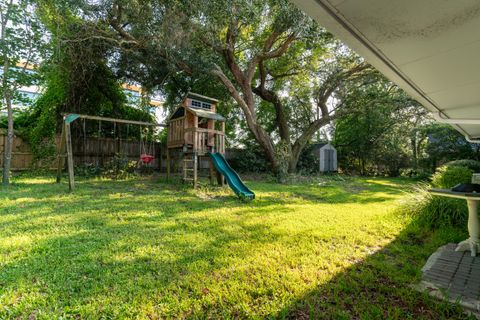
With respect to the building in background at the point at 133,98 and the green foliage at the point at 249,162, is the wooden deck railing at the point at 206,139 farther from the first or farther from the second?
the green foliage at the point at 249,162

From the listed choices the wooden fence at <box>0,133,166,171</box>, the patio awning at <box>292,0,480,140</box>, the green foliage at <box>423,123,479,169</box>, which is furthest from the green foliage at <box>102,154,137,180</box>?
the green foliage at <box>423,123,479,169</box>

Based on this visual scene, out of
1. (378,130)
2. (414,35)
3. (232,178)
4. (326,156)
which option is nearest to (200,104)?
(232,178)

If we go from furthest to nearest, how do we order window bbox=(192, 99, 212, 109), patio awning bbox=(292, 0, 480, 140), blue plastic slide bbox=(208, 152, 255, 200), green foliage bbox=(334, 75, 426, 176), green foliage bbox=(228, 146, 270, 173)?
green foliage bbox=(228, 146, 270, 173) < green foliage bbox=(334, 75, 426, 176) < window bbox=(192, 99, 212, 109) < blue plastic slide bbox=(208, 152, 255, 200) < patio awning bbox=(292, 0, 480, 140)

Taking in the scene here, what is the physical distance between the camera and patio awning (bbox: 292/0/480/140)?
1.16 metres

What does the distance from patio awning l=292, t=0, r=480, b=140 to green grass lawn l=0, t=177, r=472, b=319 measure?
1727 mm

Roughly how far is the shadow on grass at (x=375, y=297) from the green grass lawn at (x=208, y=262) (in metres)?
0.01

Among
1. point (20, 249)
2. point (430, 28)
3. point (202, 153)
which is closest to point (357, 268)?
point (430, 28)

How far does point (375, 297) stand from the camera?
2.15 metres

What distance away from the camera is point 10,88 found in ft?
22.8

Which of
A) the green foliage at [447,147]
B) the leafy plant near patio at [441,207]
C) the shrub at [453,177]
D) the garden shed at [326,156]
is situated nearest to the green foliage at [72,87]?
the leafy plant near patio at [441,207]

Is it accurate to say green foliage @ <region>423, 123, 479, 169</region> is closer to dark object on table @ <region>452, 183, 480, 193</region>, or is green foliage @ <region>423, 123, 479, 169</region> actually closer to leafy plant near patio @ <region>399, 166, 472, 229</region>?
leafy plant near patio @ <region>399, 166, 472, 229</region>

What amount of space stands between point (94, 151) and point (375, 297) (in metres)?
11.2

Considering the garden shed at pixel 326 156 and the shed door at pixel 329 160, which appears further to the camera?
the shed door at pixel 329 160

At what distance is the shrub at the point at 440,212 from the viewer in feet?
13.6
